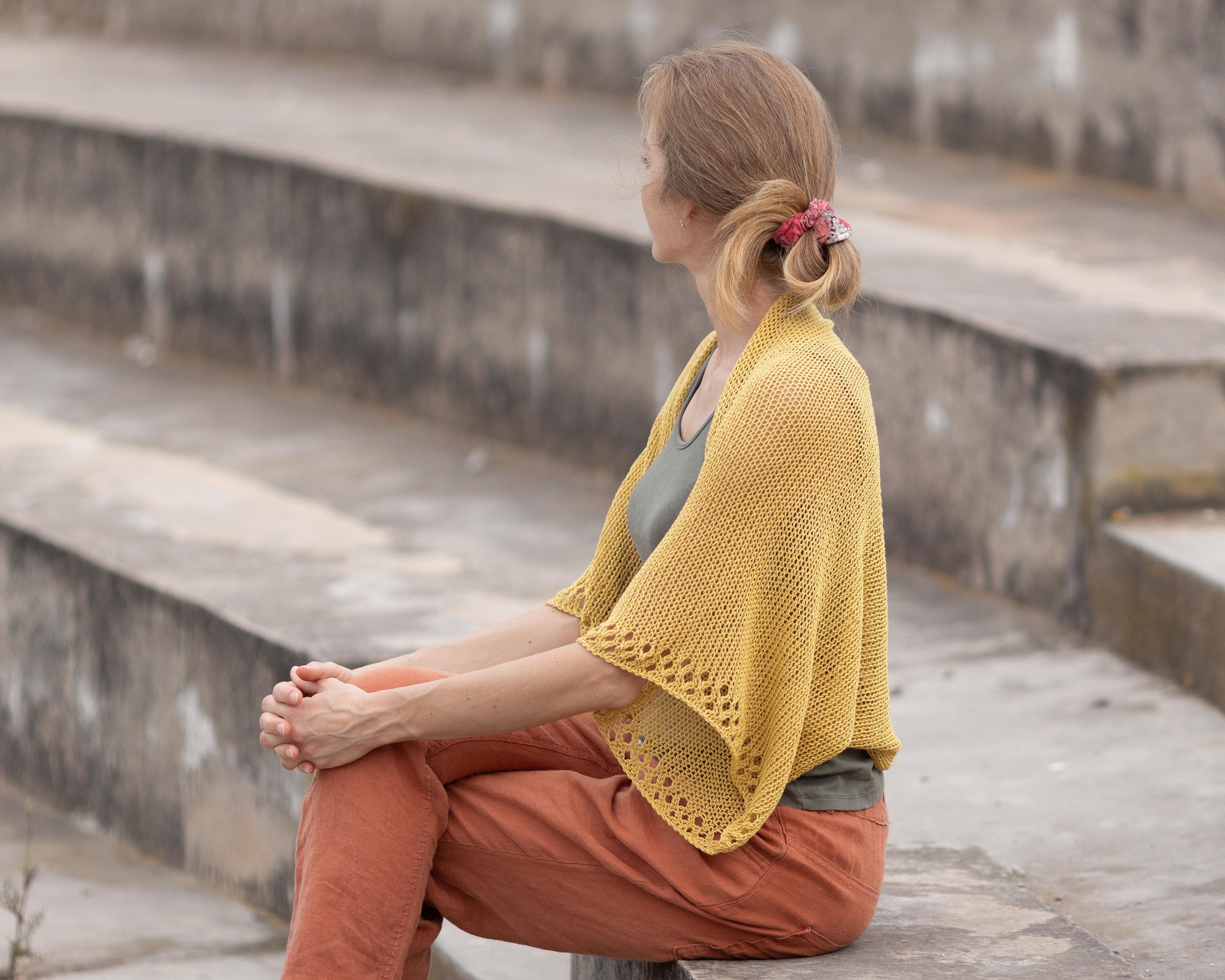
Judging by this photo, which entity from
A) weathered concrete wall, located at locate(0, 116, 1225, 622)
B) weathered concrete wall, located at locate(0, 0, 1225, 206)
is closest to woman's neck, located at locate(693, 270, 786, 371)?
weathered concrete wall, located at locate(0, 116, 1225, 622)

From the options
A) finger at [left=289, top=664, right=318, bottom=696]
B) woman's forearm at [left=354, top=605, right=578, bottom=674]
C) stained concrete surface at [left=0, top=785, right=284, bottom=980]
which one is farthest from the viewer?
stained concrete surface at [left=0, top=785, right=284, bottom=980]

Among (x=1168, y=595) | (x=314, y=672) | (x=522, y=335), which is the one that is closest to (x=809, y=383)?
(x=314, y=672)

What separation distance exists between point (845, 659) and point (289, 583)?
197 centimetres

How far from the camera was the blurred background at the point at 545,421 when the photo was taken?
11.0 ft

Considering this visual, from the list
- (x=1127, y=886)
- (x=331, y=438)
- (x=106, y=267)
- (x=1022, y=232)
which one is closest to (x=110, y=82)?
(x=106, y=267)

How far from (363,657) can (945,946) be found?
1.45m

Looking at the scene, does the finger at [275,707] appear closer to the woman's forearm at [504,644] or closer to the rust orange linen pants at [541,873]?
the rust orange linen pants at [541,873]

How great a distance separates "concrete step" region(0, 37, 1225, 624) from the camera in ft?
12.9

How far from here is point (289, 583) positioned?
3.94 metres

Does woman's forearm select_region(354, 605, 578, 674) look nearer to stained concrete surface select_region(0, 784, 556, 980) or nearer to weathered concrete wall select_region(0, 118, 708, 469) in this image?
stained concrete surface select_region(0, 784, 556, 980)

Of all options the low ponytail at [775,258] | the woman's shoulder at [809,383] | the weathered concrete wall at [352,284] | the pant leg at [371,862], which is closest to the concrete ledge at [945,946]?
the pant leg at [371,862]

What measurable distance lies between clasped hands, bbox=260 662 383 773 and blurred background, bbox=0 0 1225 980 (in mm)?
570

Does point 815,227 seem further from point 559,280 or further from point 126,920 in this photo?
point 559,280

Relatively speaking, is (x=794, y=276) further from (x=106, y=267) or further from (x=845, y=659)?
(x=106, y=267)
